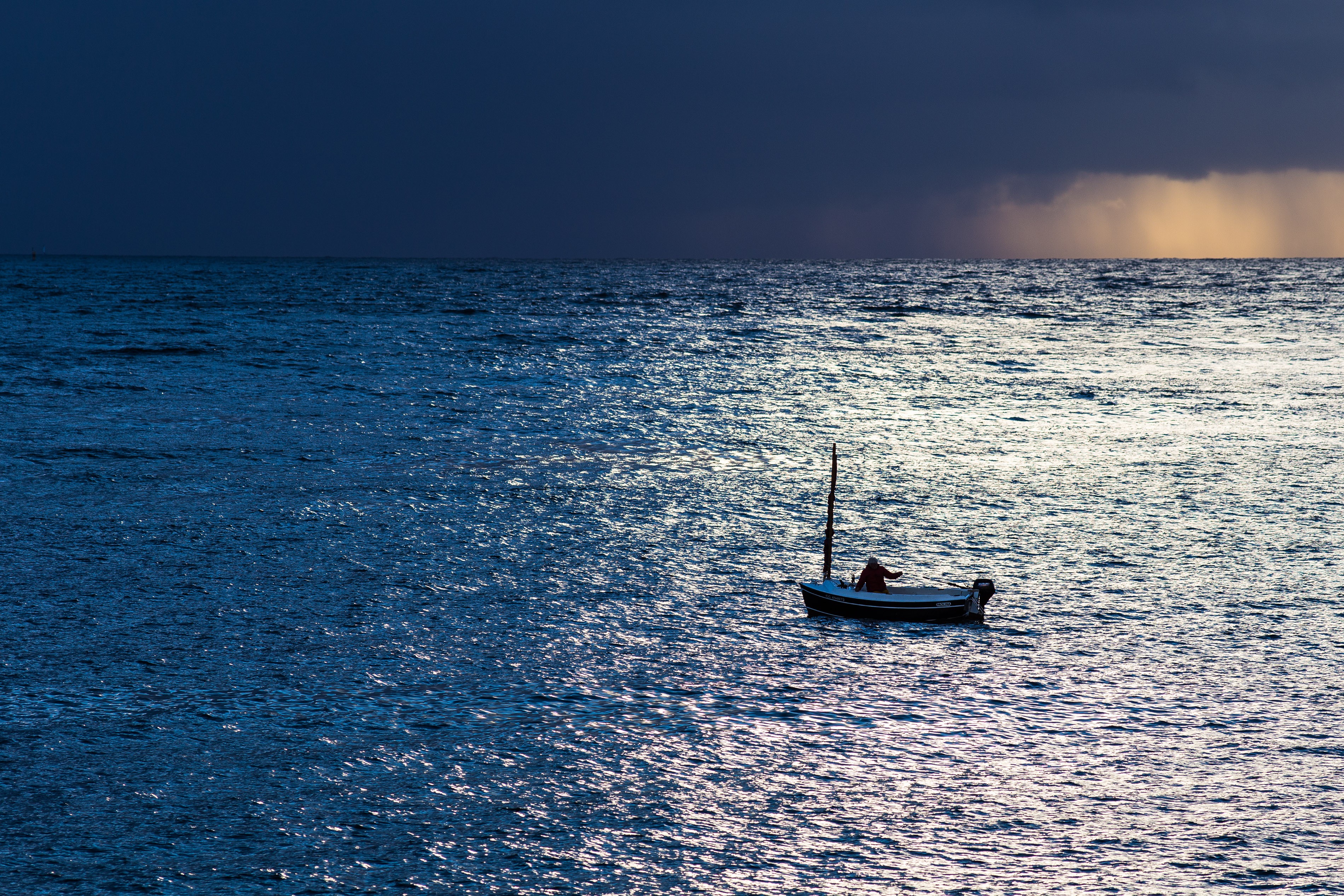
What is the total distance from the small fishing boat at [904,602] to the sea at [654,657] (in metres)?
0.50

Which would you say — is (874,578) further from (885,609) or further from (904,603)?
(904,603)

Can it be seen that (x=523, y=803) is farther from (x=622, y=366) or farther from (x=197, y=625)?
(x=622, y=366)

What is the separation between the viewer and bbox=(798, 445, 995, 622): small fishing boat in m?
29.4

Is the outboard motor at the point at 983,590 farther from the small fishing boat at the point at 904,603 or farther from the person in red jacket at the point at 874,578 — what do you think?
the person in red jacket at the point at 874,578

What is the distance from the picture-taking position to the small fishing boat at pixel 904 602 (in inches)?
→ 1156

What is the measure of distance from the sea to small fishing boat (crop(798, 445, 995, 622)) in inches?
19.6

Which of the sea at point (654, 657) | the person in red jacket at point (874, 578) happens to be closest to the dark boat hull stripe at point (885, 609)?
the sea at point (654, 657)

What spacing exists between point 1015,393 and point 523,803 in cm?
6717

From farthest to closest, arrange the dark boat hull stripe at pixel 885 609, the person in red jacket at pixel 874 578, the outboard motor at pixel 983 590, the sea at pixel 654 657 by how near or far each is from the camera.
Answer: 1. the person in red jacket at pixel 874 578
2. the outboard motor at pixel 983 590
3. the dark boat hull stripe at pixel 885 609
4. the sea at pixel 654 657

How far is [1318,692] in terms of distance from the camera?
80.9 feet

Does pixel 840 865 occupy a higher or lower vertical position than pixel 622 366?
lower

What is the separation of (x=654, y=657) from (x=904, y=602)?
23.8 feet

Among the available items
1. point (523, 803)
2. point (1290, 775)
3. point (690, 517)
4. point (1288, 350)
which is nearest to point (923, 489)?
point (690, 517)

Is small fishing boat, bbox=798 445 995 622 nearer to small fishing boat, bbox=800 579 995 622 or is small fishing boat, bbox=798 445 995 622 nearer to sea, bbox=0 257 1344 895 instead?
small fishing boat, bbox=800 579 995 622
